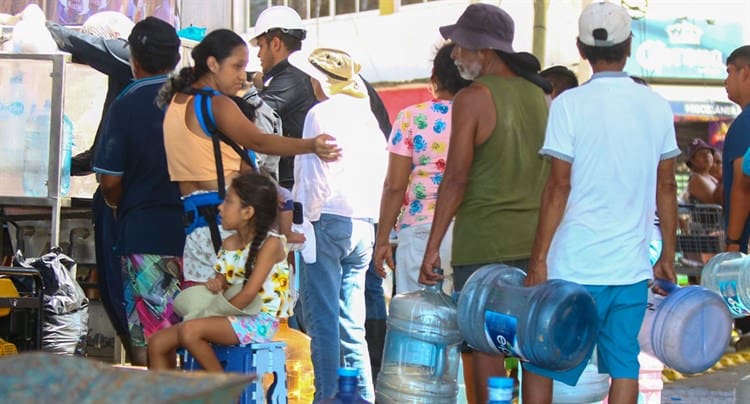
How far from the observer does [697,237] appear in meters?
14.0

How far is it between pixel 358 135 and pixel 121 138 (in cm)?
199

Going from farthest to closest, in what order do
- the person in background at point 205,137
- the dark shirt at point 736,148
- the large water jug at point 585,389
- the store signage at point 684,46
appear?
the store signage at point 684,46, the dark shirt at point 736,148, the large water jug at point 585,389, the person in background at point 205,137

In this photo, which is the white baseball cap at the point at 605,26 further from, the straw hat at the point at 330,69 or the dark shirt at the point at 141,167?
the straw hat at the point at 330,69

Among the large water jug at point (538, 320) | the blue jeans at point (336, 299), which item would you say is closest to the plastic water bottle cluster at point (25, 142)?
the blue jeans at point (336, 299)

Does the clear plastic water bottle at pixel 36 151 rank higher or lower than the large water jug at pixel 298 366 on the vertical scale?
higher

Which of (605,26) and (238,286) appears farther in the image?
(238,286)

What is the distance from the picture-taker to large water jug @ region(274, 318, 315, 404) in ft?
25.5

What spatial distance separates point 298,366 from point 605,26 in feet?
11.1

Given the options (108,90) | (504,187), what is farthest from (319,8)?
(504,187)

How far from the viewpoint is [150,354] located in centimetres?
567

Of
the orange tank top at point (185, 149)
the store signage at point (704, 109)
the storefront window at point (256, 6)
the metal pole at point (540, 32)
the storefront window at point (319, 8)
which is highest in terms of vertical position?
the storefront window at point (319, 8)

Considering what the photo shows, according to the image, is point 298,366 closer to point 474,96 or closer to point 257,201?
point 257,201

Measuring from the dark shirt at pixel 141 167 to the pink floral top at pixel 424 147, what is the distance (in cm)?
151

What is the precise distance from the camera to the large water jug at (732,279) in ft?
23.1
